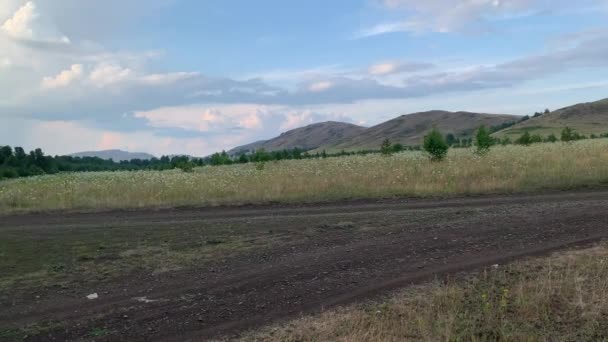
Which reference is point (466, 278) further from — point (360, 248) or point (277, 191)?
point (277, 191)

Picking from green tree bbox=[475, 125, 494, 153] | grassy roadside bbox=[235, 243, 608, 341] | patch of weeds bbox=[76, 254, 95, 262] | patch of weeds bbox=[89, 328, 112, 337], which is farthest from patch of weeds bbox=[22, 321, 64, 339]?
green tree bbox=[475, 125, 494, 153]

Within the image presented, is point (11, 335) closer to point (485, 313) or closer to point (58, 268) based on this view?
point (58, 268)

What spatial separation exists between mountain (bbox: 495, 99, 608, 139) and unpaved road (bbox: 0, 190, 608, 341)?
461 ft

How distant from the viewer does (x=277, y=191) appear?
1677 centimetres

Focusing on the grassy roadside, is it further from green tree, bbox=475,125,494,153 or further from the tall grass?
green tree, bbox=475,125,494,153

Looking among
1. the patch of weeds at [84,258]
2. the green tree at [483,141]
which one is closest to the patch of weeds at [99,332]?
the patch of weeds at [84,258]

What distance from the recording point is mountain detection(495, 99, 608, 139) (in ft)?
476

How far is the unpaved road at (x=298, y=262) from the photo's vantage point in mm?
6199

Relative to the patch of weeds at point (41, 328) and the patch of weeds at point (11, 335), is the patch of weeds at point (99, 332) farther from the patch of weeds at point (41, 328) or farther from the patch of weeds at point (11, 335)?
the patch of weeds at point (11, 335)

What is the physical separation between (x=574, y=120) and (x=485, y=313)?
584 ft

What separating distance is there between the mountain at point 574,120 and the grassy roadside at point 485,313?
145 metres

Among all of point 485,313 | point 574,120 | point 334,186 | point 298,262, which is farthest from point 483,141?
point 574,120

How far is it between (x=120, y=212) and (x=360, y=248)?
912cm

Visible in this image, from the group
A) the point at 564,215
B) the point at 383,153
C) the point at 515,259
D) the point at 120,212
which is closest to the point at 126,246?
the point at 120,212
